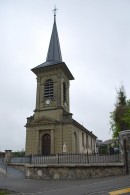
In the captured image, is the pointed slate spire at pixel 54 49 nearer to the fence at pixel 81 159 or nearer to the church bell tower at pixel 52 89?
the church bell tower at pixel 52 89

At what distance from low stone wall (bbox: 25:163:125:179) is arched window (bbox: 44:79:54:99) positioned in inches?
687

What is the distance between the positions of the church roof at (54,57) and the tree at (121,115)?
926cm

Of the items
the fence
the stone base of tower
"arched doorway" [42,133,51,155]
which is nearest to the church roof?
the stone base of tower

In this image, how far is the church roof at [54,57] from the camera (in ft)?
106

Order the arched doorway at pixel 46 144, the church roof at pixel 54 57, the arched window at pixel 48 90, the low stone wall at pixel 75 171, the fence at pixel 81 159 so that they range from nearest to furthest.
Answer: the low stone wall at pixel 75 171, the fence at pixel 81 159, the arched doorway at pixel 46 144, the arched window at pixel 48 90, the church roof at pixel 54 57

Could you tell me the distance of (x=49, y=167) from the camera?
14125mm

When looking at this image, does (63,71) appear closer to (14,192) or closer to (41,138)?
(41,138)

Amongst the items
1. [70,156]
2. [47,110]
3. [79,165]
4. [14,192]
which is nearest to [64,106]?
[47,110]

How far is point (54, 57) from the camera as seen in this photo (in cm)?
3559

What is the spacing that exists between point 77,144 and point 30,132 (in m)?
6.46

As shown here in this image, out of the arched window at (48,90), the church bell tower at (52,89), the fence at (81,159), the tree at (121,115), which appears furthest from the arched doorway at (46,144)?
the fence at (81,159)

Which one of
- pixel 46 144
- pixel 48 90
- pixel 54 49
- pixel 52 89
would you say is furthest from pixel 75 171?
pixel 54 49

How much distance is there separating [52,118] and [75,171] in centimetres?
1606

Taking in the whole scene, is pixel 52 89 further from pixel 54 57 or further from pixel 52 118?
pixel 54 57
